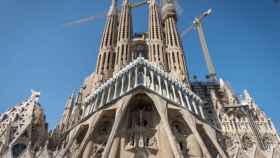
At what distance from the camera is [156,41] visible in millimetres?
30062

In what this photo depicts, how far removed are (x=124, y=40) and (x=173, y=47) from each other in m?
6.14

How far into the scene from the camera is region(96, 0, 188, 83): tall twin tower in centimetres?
2683

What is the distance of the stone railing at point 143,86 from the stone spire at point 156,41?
15.8 ft

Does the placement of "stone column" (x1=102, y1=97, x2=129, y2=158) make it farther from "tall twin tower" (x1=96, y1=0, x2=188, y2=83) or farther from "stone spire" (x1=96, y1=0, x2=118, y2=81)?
"tall twin tower" (x1=96, y1=0, x2=188, y2=83)

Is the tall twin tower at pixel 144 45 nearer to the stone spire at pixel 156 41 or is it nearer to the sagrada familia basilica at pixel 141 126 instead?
the stone spire at pixel 156 41

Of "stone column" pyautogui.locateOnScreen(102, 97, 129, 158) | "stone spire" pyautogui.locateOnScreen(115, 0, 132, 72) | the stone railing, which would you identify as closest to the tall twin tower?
"stone spire" pyautogui.locateOnScreen(115, 0, 132, 72)

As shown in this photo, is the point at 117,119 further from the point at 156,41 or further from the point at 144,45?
the point at 144,45

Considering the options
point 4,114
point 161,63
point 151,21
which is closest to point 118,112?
point 4,114

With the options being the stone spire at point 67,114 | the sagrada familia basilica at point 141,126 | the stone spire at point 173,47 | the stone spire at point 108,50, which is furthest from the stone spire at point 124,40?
the stone spire at point 67,114

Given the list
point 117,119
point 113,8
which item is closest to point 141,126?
point 117,119

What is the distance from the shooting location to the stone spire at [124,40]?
26984mm

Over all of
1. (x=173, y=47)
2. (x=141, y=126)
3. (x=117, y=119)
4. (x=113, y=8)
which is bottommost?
(x=141, y=126)

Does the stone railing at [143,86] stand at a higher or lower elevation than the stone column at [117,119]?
higher

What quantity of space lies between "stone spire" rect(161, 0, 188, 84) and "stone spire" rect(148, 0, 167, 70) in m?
0.92
